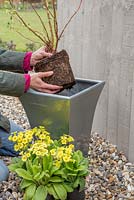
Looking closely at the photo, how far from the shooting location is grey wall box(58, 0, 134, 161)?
2.82m

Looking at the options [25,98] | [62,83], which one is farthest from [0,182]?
[62,83]

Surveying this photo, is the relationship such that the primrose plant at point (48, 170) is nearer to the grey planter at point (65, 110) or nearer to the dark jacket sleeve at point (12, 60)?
the grey planter at point (65, 110)

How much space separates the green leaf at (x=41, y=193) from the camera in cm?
195

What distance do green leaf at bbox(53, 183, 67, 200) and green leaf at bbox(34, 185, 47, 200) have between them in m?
0.05

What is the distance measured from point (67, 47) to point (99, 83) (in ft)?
4.28

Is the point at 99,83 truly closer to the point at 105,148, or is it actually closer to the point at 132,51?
the point at 132,51

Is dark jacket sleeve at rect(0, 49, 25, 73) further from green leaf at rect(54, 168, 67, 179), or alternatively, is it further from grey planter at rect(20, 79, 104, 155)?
green leaf at rect(54, 168, 67, 179)

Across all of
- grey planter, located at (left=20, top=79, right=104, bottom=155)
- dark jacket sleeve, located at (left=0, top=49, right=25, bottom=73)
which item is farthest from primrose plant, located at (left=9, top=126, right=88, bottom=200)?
dark jacket sleeve, located at (left=0, top=49, right=25, bottom=73)

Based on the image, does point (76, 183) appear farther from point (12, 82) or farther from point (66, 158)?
point (12, 82)

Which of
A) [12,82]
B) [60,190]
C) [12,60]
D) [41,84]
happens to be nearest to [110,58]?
[12,60]

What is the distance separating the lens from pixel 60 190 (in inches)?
77.7

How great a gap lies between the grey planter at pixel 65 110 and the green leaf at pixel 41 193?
0.40 metres

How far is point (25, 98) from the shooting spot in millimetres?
2367

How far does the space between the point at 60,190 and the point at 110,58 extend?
128cm
